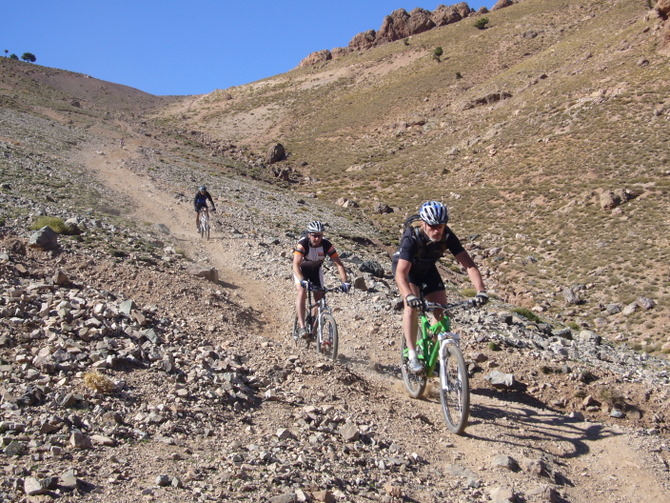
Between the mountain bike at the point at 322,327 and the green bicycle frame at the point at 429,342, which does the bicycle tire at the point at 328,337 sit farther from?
the green bicycle frame at the point at 429,342

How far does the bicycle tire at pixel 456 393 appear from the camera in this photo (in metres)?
6.01

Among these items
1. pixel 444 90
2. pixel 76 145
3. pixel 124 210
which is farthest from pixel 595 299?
pixel 444 90

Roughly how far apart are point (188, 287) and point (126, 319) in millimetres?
3775

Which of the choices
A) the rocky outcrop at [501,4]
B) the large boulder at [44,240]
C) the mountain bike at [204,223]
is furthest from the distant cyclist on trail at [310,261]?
the rocky outcrop at [501,4]

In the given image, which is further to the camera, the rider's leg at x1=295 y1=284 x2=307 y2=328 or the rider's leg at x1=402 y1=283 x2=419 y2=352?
the rider's leg at x1=295 y1=284 x2=307 y2=328

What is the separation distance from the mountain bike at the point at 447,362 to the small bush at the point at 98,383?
12.6 feet

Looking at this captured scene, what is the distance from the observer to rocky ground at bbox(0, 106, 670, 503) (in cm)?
465

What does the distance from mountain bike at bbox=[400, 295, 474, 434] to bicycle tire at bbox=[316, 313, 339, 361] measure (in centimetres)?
202

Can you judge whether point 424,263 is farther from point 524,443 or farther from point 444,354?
point 524,443

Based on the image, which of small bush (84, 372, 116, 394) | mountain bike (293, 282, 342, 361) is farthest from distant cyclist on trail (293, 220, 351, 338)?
small bush (84, 372, 116, 394)

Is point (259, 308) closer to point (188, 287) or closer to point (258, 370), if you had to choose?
point (188, 287)

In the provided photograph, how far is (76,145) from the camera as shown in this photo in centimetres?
4469

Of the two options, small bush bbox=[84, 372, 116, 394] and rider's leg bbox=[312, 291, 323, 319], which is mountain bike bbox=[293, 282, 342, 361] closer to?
rider's leg bbox=[312, 291, 323, 319]

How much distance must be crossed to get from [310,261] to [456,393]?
3.85 meters
